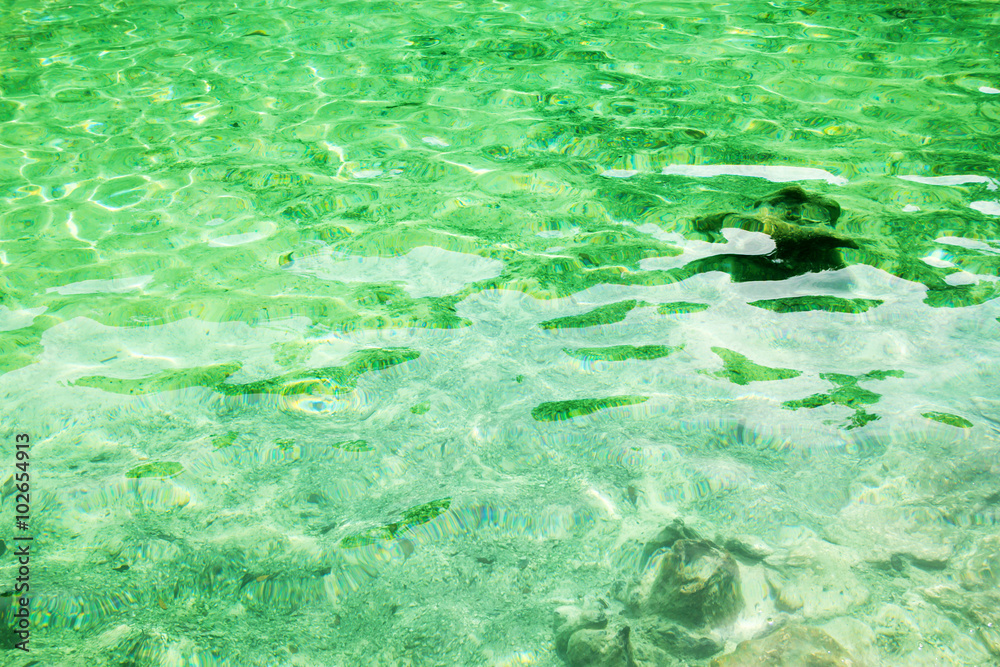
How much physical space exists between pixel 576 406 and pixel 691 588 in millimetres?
994

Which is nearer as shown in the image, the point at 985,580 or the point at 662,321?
the point at 985,580

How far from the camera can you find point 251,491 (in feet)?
9.45

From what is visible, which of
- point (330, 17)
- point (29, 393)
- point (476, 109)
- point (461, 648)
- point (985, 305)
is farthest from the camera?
point (330, 17)

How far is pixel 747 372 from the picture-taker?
3.36 m

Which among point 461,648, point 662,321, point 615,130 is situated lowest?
point 461,648

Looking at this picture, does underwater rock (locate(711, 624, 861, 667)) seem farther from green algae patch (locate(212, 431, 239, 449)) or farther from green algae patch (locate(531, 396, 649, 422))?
green algae patch (locate(212, 431, 239, 449))

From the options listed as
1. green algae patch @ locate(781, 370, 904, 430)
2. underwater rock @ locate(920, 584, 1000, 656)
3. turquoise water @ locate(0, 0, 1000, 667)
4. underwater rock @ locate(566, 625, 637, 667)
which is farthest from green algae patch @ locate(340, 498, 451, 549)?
underwater rock @ locate(920, 584, 1000, 656)

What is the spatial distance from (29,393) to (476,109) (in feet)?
12.9

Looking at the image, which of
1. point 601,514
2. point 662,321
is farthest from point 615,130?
point 601,514

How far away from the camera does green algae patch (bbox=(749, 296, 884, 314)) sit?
146 inches

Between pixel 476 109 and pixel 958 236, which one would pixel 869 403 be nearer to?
pixel 958 236

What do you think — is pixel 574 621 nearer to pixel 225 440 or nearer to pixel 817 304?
pixel 225 440

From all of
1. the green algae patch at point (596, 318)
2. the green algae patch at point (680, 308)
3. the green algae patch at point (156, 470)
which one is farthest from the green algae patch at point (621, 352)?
the green algae patch at point (156, 470)

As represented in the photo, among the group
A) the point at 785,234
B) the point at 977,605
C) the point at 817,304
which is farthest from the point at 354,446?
the point at 785,234
